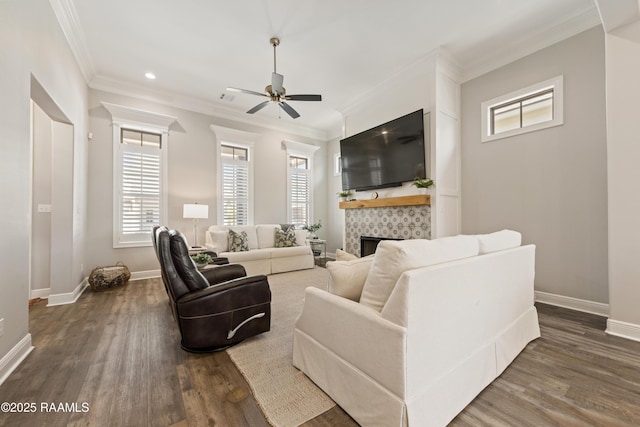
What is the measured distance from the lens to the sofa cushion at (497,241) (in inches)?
73.1

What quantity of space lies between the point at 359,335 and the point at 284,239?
4.03 meters

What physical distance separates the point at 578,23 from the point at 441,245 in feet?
11.9

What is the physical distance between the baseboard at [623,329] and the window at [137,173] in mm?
6108

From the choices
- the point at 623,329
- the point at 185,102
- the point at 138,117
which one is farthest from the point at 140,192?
the point at 623,329

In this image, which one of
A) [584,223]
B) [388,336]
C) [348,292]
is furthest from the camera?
[584,223]

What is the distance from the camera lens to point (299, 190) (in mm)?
6547

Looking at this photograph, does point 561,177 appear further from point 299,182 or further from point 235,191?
point 235,191

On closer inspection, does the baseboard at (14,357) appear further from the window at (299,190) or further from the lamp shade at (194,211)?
the window at (299,190)

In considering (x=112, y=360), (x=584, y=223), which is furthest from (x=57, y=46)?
(x=584, y=223)

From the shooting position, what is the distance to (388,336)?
1.21 m

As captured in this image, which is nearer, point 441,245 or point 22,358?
→ point 441,245

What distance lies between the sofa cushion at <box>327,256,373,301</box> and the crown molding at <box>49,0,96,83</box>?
387 cm

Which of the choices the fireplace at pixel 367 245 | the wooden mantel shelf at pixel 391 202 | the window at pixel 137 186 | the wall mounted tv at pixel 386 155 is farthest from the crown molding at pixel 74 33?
the fireplace at pixel 367 245

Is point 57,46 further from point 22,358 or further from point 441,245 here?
point 441,245
